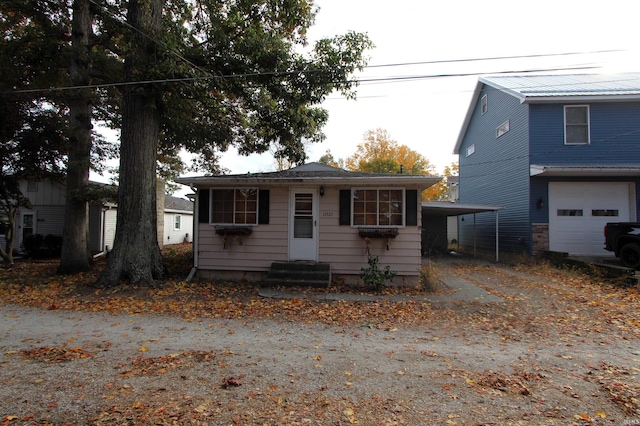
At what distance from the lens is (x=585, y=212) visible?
1275 cm

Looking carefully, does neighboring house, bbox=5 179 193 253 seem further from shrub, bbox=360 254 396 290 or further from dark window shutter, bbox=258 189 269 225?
shrub, bbox=360 254 396 290

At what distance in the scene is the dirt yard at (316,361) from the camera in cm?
290

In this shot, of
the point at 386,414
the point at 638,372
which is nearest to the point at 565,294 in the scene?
the point at 638,372

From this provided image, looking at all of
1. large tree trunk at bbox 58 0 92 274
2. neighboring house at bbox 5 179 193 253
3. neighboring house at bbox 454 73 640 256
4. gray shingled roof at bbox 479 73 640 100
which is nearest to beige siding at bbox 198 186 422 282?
large tree trunk at bbox 58 0 92 274

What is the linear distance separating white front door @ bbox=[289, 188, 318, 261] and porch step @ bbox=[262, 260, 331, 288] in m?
0.27

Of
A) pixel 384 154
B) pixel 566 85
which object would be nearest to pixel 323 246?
pixel 566 85

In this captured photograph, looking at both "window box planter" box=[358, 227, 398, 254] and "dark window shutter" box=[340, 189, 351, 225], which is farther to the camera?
"dark window shutter" box=[340, 189, 351, 225]

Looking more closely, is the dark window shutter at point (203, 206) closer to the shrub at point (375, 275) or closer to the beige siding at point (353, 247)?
A: the beige siding at point (353, 247)

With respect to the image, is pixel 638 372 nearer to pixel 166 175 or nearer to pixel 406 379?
pixel 406 379

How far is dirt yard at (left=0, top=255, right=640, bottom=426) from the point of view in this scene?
114 inches

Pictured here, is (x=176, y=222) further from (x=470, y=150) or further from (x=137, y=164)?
(x=470, y=150)

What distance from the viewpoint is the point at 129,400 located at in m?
3.06

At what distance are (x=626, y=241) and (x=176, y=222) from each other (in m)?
25.3

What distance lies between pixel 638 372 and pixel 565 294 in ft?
15.8
